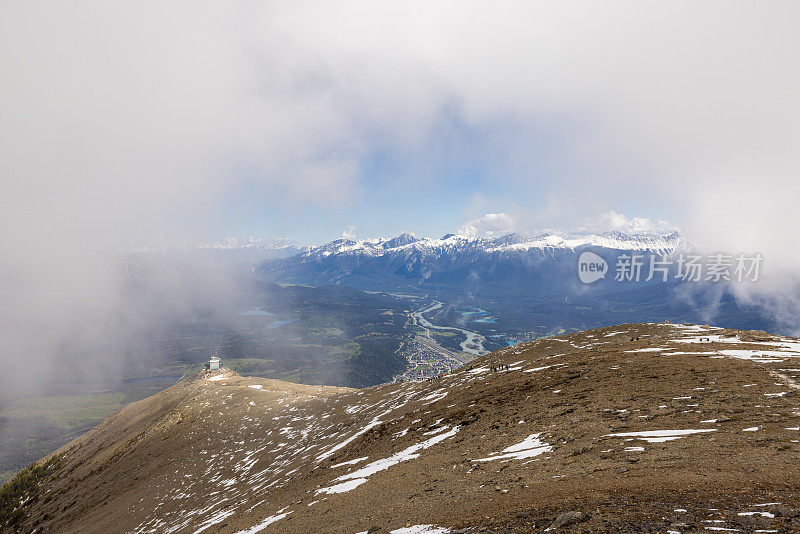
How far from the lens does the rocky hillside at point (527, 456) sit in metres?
8.91

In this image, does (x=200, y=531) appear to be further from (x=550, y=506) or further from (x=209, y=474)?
(x=550, y=506)

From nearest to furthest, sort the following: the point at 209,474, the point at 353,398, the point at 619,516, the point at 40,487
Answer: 1. the point at 619,516
2. the point at 209,474
3. the point at 353,398
4. the point at 40,487

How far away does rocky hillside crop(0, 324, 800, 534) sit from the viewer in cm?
891

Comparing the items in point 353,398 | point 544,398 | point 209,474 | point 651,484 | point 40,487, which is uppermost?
point 651,484

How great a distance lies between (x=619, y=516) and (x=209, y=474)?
38865mm

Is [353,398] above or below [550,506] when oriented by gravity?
below

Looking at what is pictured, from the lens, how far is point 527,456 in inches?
567

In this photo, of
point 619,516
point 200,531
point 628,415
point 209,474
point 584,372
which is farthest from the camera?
point 209,474

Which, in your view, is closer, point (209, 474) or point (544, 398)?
point (544, 398)

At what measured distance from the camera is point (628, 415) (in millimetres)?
15695

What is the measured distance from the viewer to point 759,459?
383 inches

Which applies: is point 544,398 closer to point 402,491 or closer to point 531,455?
point 531,455

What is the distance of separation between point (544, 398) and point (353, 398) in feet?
96.9

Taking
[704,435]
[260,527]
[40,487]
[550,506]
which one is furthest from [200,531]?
[40,487]
